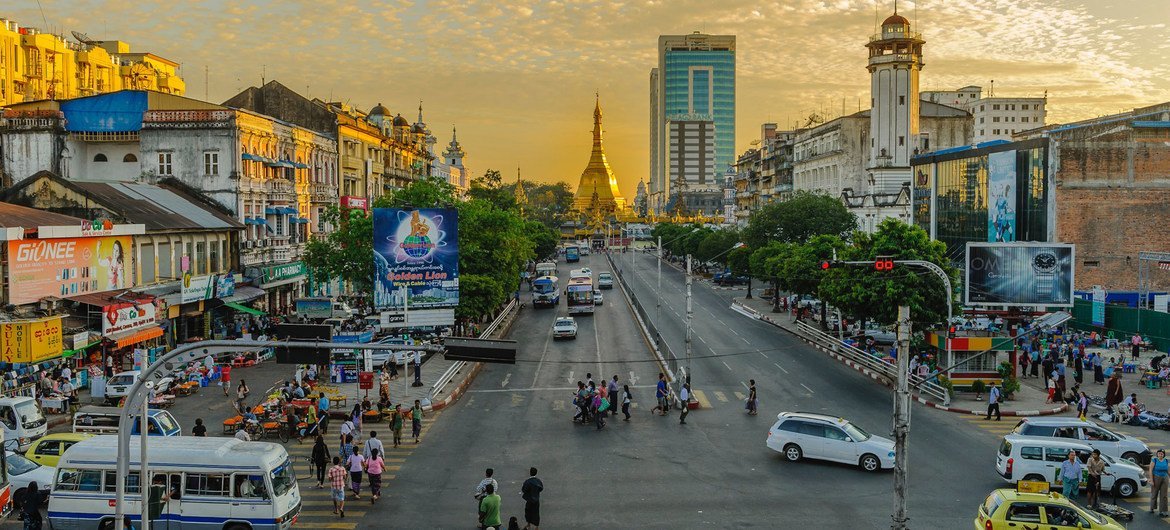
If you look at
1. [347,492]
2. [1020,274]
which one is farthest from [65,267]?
[1020,274]

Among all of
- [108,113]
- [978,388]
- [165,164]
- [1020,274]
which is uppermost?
[108,113]

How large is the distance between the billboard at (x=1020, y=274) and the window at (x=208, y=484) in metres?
34.5

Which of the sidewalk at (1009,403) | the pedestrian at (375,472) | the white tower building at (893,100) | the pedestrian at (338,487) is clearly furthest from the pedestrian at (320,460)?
the white tower building at (893,100)

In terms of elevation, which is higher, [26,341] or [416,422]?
[26,341]

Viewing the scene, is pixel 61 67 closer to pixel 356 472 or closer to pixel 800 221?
pixel 800 221

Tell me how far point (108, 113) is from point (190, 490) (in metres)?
45.0

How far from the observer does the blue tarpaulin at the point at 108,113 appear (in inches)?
2272

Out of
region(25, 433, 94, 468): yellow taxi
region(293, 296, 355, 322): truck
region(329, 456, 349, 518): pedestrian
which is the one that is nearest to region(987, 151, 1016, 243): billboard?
region(293, 296, 355, 322): truck

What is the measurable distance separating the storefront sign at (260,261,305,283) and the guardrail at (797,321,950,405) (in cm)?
3270

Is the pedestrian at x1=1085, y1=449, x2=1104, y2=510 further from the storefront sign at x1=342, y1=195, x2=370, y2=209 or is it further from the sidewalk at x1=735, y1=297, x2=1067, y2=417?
the storefront sign at x1=342, y1=195, x2=370, y2=209

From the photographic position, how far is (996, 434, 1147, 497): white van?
79.2 feet

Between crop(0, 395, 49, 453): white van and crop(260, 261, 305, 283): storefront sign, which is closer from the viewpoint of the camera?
crop(0, 395, 49, 453): white van

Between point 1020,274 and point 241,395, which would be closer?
point 241,395

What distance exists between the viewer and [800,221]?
255 ft
